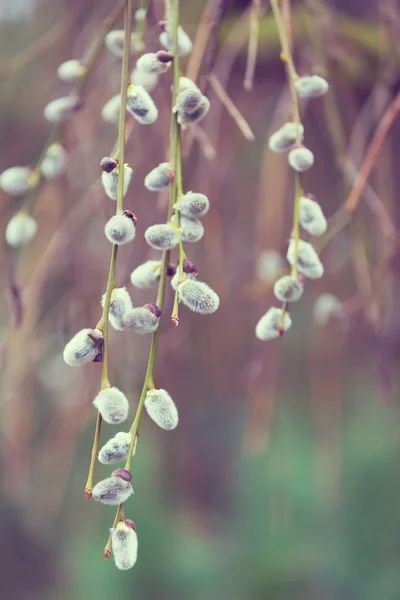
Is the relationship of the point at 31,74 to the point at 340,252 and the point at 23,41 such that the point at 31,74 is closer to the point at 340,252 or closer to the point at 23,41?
the point at 23,41

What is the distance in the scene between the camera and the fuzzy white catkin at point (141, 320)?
45 centimetres

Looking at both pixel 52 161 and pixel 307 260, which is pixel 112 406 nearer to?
pixel 307 260

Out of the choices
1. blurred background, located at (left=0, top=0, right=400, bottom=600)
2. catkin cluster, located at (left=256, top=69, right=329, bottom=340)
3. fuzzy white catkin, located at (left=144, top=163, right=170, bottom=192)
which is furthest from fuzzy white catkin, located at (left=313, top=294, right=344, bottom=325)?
fuzzy white catkin, located at (left=144, top=163, right=170, bottom=192)

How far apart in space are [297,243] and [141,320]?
0.15 meters

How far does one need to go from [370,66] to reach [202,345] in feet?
2.81

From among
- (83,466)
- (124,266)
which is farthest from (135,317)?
(83,466)

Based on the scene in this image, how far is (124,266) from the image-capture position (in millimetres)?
895

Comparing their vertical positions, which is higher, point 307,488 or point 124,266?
point 124,266

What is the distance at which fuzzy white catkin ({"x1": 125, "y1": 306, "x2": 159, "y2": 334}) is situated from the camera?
45 centimetres

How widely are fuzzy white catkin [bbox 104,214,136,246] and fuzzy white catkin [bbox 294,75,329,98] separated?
209 millimetres

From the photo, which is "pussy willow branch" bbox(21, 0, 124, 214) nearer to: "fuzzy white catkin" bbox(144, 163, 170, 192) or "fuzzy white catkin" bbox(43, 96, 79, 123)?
"fuzzy white catkin" bbox(43, 96, 79, 123)

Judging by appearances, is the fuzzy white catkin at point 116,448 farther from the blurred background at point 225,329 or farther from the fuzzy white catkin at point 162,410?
the blurred background at point 225,329

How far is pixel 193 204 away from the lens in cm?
48

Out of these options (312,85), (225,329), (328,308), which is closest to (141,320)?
(312,85)
